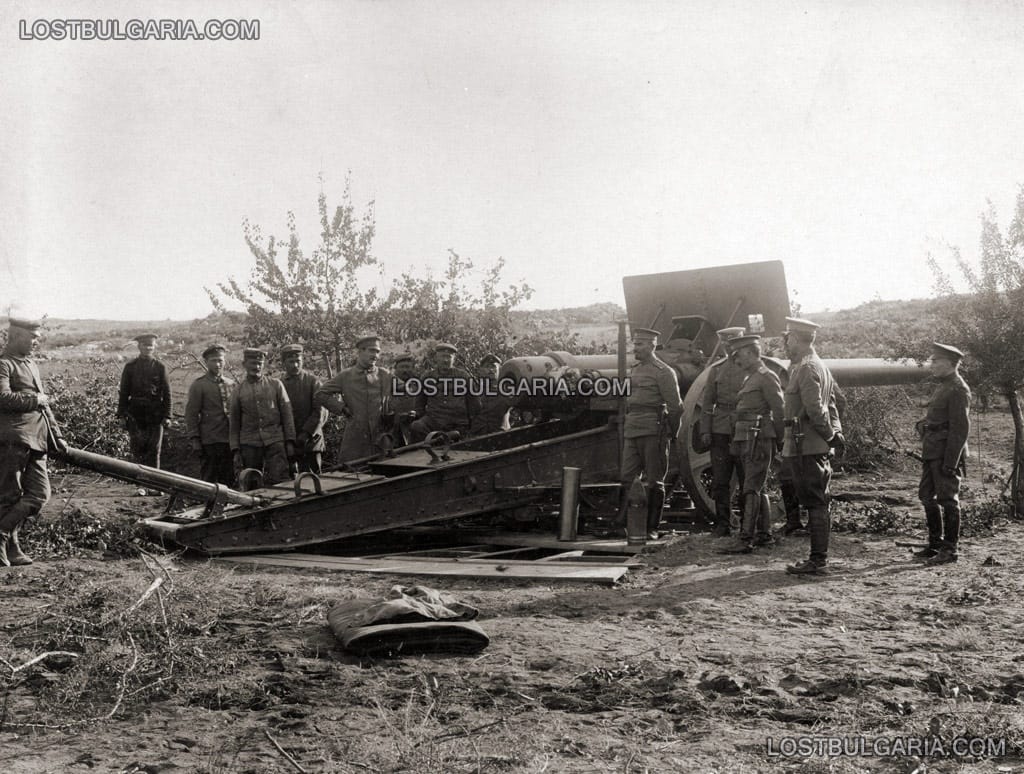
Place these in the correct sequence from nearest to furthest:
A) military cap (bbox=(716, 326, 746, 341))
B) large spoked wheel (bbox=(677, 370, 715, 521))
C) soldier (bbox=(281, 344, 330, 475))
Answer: large spoked wheel (bbox=(677, 370, 715, 521)), military cap (bbox=(716, 326, 746, 341)), soldier (bbox=(281, 344, 330, 475))

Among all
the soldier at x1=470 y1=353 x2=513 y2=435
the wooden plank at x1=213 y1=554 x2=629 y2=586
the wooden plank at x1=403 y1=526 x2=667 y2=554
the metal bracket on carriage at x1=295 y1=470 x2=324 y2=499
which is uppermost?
the soldier at x1=470 y1=353 x2=513 y2=435

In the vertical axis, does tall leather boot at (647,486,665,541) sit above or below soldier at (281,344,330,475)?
below

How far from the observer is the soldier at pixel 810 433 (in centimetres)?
713

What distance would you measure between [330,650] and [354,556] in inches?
111

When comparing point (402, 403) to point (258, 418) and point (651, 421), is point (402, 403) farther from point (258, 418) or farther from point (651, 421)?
point (651, 421)

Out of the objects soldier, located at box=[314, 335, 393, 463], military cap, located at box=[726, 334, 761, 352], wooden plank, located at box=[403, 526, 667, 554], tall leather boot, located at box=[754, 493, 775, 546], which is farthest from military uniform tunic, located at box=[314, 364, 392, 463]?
tall leather boot, located at box=[754, 493, 775, 546]

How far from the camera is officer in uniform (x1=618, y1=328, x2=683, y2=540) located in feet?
27.0

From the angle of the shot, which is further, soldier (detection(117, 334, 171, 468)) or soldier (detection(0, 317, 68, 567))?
soldier (detection(117, 334, 171, 468))

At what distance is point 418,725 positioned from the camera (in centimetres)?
393

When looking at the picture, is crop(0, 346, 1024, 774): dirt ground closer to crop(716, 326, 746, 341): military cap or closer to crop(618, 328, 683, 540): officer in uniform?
crop(618, 328, 683, 540): officer in uniform

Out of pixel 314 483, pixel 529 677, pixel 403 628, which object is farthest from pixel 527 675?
pixel 314 483

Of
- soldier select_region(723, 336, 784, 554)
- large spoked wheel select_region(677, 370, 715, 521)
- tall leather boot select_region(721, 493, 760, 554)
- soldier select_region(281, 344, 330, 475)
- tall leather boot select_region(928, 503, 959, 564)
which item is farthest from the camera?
soldier select_region(281, 344, 330, 475)

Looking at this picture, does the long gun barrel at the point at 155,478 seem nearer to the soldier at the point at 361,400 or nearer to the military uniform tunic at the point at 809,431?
the soldier at the point at 361,400

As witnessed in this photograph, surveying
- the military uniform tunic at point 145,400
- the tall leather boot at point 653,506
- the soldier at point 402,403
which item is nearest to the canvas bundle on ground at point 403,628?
the tall leather boot at point 653,506
